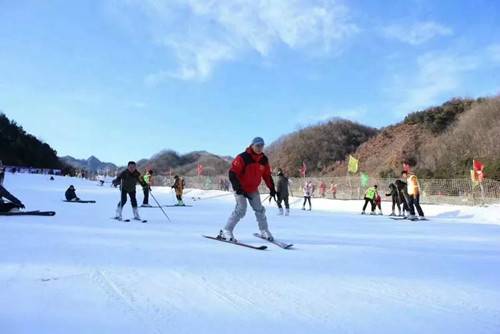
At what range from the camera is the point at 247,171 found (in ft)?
21.6

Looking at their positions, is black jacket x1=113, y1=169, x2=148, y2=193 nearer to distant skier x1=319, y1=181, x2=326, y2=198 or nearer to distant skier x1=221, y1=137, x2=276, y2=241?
distant skier x1=221, y1=137, x2=276, y2=241

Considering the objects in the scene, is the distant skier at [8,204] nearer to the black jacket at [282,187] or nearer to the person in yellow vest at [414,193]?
Answer: the black jacket at [282,187]

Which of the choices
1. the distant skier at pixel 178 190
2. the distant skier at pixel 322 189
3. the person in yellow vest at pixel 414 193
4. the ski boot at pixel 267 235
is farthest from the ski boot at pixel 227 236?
the distant skier at pixel 322 189

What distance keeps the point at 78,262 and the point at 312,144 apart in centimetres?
6329

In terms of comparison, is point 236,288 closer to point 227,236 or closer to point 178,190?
point 227,236

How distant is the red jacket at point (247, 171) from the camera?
651cm

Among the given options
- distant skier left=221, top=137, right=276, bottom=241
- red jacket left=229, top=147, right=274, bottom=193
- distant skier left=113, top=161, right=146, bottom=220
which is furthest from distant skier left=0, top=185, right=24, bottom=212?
red jacket left=229, top=147, right=274, bottom=193

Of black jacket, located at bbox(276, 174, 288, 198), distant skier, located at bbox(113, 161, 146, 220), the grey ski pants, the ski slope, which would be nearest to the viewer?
the ski slope

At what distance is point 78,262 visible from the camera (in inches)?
177

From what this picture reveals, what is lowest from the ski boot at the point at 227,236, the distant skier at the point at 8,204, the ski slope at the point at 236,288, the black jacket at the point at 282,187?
the ski slope at the point at 236,288

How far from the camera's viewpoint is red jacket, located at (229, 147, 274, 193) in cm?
651

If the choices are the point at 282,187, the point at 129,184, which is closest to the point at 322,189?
the point at 282,187

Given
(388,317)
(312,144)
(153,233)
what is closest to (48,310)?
(388,317)

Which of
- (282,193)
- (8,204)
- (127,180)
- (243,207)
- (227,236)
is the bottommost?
(227,236)
